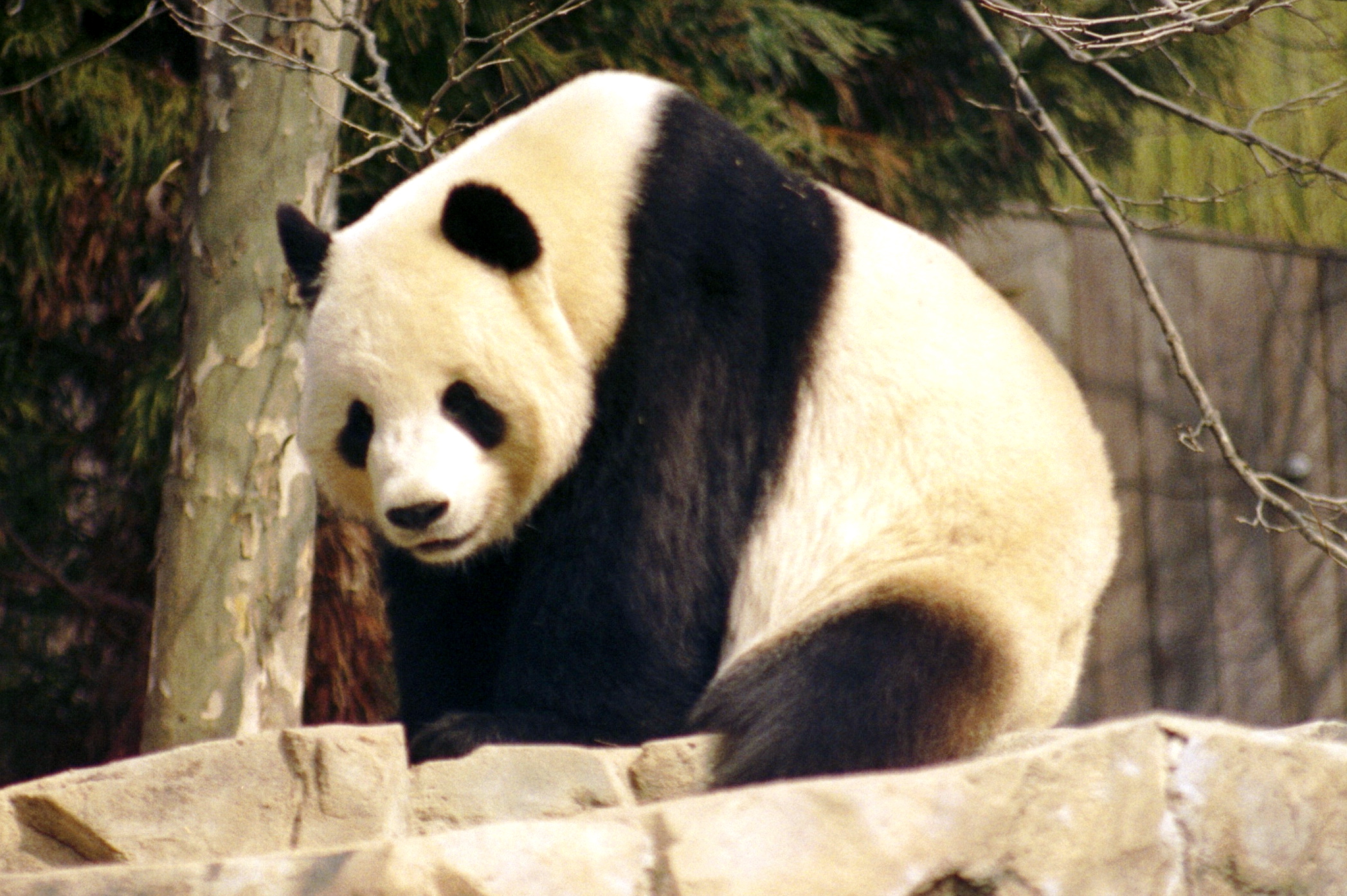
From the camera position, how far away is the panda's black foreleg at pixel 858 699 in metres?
2.43

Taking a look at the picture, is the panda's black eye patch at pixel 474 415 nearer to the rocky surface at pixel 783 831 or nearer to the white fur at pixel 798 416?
the white fur at pixel 798 416

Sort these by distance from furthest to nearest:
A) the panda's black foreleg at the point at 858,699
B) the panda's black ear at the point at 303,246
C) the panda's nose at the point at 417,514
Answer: the panda's black ear at the point at 303,246
the panda's nose at the point at 417,514
the panda's black foreleg at the point at 858,699

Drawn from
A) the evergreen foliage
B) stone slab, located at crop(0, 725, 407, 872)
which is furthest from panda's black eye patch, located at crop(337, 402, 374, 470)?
the evergreen foliage

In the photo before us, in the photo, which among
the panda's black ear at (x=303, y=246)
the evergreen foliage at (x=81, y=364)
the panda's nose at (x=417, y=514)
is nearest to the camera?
the panda's nose at (x=417, y=514)

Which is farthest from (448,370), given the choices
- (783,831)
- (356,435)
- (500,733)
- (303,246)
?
(783,831)

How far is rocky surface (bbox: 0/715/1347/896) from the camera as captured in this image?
5.55 feet

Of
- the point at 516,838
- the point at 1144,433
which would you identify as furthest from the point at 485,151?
the point at 1144,433

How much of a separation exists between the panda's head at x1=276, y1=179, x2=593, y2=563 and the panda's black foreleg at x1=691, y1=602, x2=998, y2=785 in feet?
1.74

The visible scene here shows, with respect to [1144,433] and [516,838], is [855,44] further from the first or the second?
[516,838]

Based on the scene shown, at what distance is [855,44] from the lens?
5105 millimetres

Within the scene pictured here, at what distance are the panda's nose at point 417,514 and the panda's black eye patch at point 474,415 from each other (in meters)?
0.16

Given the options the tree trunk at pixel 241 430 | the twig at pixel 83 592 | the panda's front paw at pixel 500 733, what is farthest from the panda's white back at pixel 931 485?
the twig at pixel 83 592

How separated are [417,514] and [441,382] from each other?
0.76ft

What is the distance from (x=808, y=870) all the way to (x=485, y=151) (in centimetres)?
161
